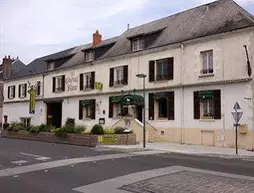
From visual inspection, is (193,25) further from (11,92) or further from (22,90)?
(11,92)

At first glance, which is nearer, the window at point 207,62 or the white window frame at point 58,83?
the window at point 207,62

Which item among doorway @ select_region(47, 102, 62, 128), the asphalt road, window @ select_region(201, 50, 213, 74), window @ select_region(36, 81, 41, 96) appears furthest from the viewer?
window @ select_region(36, 81, 41, 96)

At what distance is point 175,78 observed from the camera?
26.9 metres

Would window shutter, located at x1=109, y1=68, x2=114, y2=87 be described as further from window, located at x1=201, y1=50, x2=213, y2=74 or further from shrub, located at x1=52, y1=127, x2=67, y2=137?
window, located at x1=201, y1=50, x2=213, y2=74

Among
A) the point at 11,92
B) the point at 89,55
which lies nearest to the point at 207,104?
the point at 89,55

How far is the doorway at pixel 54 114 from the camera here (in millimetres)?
41062

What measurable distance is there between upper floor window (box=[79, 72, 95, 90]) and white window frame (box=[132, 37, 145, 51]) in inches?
211

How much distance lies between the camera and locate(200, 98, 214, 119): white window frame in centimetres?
2469

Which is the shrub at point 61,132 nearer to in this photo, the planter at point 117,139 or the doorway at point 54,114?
the planter at point 117,139

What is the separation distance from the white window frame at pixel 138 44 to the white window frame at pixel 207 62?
645 cm

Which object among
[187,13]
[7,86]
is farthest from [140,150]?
[7,86]

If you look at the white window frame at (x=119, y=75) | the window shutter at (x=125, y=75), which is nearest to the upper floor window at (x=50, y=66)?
the white window frame at (x=119, y=75)

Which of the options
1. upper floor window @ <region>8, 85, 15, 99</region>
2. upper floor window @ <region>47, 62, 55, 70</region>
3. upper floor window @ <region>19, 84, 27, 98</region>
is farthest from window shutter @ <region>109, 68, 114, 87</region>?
upper floor window @ <region>8, 85, 15, 99</region>

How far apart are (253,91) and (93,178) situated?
47.4 feet
